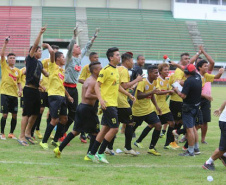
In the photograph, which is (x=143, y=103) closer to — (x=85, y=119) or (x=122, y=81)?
(x=122, y=81)

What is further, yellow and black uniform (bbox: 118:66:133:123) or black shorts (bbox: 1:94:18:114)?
black shorts (bbox: 1:94:18:114)

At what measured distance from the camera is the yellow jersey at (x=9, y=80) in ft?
33.1

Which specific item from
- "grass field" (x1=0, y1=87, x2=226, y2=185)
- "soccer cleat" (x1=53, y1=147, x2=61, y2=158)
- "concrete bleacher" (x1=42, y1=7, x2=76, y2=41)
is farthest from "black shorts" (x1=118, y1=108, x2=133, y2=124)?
"concrete bleacher" (x1=42, y1=7, x2=76, y2=41)

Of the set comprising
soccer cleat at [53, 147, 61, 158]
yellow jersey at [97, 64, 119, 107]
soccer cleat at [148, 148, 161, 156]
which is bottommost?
soccer cleat at [148, 148, 161, 156]

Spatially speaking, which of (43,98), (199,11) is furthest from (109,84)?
(199,11)

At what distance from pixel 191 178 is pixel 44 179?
2.24 meters

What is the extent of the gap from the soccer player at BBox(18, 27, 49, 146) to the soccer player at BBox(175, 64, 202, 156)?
3.23 meters

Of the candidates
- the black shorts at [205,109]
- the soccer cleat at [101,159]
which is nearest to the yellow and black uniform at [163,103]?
the black shorts at [205,109]

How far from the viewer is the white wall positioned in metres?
50.2

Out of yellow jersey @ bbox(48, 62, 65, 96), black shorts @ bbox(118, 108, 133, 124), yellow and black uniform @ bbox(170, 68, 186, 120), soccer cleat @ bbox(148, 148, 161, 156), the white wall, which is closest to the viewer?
black shorts @ bbox(118, 108, 133, 124)

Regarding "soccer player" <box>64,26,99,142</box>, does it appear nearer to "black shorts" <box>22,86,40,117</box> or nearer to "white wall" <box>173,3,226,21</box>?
"black shorts" <box>22,86,40,117</box>

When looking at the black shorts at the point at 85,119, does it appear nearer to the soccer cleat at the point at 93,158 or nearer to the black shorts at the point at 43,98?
the soccer cleat at the point at 93,158

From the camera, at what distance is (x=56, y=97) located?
353 inches

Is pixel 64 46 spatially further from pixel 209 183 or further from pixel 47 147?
pixel 209 183
